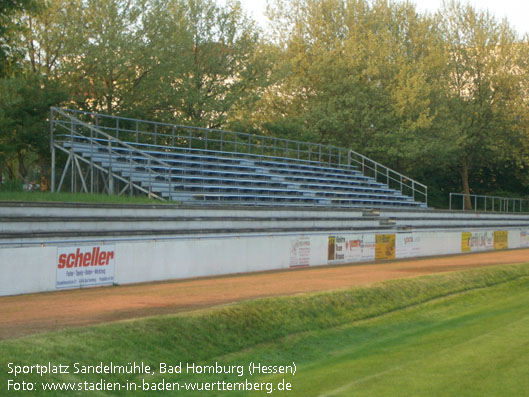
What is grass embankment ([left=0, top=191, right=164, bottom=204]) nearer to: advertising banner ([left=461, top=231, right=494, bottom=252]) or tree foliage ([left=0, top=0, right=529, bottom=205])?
tree foliage ([left=0, top=0, right=529, bottom=205])

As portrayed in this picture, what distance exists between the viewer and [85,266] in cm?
1658

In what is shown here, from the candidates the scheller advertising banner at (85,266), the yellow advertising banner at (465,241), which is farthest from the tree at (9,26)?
the yellow advertising banner at (465,241)

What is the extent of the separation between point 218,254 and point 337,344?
351 inches

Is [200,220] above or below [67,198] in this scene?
below

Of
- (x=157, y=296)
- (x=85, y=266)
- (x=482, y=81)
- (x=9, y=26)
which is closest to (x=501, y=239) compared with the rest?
(x=482, y=81)

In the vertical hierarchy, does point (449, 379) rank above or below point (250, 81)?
below

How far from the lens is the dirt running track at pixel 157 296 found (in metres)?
11.8

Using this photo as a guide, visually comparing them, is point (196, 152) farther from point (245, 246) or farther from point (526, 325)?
point (526, 325)

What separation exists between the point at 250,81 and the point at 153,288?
2346 cm

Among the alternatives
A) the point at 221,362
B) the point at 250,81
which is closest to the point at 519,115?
the point at 250,81

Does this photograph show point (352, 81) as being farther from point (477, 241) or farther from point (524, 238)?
point (524, 238)

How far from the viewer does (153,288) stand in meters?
16.9

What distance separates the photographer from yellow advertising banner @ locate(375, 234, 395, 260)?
28.8 metres

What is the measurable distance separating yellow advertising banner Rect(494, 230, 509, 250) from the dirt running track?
1695 cm
